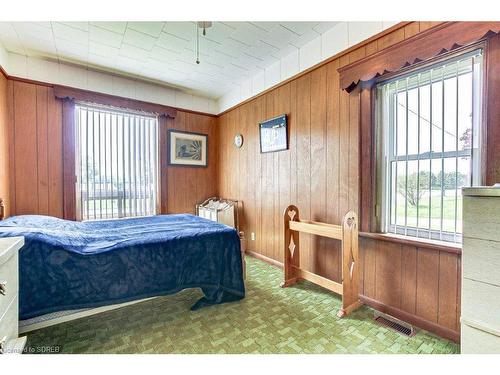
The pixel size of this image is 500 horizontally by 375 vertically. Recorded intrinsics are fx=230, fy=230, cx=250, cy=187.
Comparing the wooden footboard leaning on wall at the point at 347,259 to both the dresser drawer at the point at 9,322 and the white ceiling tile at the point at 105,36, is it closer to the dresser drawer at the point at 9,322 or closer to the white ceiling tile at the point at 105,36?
the dresser drawer at the point at 9,322

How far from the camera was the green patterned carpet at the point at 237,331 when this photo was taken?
61.7 inches

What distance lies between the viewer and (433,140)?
5.91ft

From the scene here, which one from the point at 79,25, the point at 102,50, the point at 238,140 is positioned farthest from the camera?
the point at 238,140

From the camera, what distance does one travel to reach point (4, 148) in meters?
2.58

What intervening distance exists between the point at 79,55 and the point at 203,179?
2378mm

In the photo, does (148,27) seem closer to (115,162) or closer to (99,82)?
(99,82)

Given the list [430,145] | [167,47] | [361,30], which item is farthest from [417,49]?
[167,47]

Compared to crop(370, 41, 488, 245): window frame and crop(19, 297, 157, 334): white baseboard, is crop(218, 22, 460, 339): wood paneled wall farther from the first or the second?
crop(19, 297, 157, 334): white baseboard

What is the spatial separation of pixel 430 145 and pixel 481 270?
3.51 ft
